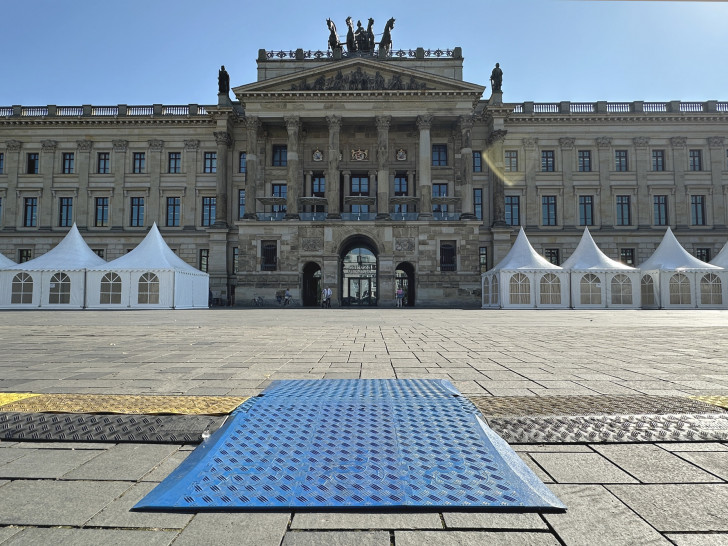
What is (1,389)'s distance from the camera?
4488mm

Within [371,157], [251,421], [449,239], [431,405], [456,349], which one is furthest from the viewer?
[371,157]

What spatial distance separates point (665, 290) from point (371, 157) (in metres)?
24.2

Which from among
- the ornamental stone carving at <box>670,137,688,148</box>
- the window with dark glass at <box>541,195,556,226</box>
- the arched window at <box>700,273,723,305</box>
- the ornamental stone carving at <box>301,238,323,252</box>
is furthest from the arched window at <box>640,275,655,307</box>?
the ornamental stone carving at <box>301,238,323,252</box>

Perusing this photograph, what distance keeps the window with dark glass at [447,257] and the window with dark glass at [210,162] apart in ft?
71.5

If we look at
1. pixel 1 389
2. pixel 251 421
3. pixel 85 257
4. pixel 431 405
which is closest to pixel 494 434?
pixel 431 405

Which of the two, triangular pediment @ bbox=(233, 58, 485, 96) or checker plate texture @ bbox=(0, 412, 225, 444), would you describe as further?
triangular pediment @ bbox=(233, 58, 485, 96)

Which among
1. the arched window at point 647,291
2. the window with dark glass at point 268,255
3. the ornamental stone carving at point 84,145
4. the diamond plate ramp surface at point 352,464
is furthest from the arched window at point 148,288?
the arched window at point 647,291

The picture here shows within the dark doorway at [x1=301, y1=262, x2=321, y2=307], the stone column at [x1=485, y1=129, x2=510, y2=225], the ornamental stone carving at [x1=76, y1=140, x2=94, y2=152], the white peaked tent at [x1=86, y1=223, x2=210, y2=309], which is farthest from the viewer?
the ornamental stone carving at [x1=76, y1=140, x2=94, y2=152]

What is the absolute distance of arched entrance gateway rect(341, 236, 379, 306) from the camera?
140 ft

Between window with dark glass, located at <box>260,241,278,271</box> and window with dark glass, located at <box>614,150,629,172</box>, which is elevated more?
window with dark glass, located at <box>614,150,629,172</box>

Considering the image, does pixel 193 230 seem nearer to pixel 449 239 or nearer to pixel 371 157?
pixel 371 157

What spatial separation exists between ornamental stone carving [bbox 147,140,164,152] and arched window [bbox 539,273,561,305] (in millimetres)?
34601

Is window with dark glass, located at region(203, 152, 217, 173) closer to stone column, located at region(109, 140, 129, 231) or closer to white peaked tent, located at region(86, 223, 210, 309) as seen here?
stone column, located at region(109, 140, 129, 231)

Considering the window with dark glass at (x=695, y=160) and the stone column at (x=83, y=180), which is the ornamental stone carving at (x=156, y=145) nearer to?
the stone column at (x=83, y=180)
